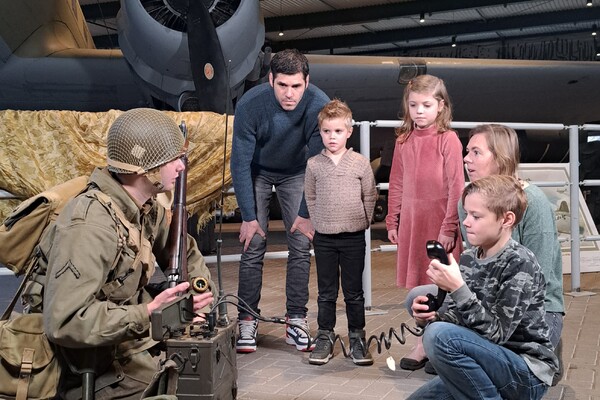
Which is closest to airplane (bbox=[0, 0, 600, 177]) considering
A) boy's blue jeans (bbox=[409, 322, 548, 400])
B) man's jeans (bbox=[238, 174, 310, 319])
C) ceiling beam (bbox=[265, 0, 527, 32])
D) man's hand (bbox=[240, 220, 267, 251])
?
man's jeans (bbox=[238, 174, 310, 319])

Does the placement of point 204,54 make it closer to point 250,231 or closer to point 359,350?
point 250,231

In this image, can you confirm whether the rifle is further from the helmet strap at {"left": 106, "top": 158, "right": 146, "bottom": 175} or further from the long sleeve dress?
the long sleeve dress

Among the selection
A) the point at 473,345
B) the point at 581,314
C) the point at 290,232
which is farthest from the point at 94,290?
the point at 581,314

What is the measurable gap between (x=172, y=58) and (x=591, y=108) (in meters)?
6.58

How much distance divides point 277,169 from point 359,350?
1.10m

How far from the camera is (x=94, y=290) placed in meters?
1.82

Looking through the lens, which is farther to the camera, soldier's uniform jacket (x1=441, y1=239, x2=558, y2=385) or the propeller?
the propeller

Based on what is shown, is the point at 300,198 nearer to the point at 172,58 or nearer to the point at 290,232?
the point at 290,232

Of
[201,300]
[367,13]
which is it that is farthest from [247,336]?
[367,13]

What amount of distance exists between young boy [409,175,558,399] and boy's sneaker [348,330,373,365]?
1.27 m

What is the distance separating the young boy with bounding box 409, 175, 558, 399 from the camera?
6.62 feet

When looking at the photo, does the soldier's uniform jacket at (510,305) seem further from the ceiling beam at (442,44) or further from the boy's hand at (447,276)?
the ceiling beam at (442,44)

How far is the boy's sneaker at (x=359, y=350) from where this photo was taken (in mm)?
3416

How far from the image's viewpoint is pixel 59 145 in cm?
498
